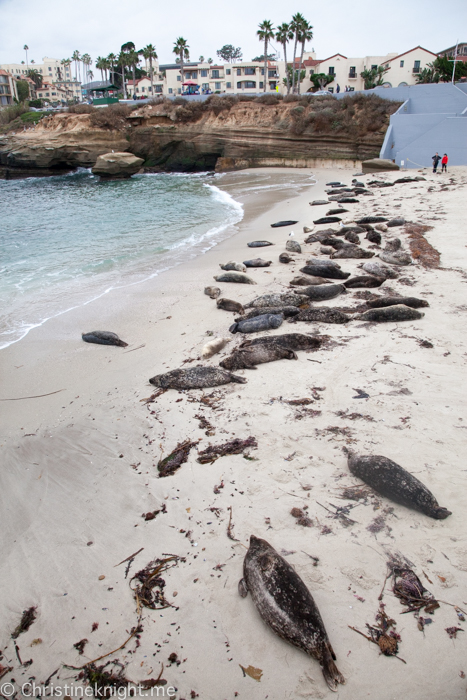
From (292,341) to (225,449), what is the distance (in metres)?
2.87

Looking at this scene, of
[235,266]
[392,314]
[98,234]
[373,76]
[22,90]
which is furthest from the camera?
[22,90]

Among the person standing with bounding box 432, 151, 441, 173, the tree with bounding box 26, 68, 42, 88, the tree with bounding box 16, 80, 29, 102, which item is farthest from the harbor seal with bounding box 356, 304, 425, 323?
the tree with bounding box 26, 68, 42, 88

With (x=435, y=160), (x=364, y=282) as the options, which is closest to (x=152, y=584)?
(x=364, y=282)

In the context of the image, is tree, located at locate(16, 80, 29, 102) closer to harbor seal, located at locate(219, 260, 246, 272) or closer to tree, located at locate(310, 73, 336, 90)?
tree, located at locate(310, 73, 336, 90)

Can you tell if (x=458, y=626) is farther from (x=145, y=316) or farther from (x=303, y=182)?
(x=303, y=182)

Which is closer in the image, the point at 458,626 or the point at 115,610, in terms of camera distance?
the point at 458,626

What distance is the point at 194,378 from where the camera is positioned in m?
6.21

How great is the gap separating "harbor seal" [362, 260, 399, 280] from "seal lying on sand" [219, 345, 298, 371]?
471cm

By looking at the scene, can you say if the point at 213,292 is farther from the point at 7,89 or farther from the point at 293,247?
the point at 7,89

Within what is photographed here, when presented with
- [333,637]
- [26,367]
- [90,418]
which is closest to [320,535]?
[333,637]

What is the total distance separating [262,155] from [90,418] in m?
41.6

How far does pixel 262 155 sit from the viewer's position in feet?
135

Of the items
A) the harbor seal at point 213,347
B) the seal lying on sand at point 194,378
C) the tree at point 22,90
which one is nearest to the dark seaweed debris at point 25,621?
the seal lying on sand at point 194,378

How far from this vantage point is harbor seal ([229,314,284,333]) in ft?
25.7
